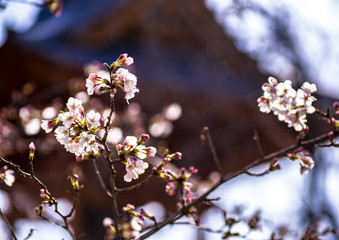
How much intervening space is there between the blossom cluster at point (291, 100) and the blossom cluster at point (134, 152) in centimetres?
48

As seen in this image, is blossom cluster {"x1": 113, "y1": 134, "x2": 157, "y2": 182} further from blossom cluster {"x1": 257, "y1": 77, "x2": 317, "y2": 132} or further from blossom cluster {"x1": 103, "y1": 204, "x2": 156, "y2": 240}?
blossom cluster {"x1": 257, "y1": 77, "x2": 317, "y2": 132}

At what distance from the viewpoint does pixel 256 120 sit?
15.2ft

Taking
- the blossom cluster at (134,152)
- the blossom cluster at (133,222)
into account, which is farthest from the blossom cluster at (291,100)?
the blossom cluster at (133,222)

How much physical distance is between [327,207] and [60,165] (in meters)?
3.43

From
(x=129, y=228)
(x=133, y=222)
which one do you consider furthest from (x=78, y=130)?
(x=129, y=228)

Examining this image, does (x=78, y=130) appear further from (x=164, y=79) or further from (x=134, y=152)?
(x=164, y=79)

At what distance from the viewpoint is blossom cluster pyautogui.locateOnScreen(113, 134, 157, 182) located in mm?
1179

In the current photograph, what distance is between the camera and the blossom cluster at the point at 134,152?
1179 millimetres

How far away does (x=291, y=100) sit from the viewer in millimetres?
1262

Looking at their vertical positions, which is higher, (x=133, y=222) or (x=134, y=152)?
(x=134, y=152)

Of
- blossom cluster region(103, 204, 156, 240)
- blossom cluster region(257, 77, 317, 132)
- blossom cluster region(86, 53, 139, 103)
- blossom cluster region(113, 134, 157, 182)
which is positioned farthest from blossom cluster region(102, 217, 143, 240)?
blossom cluster region(257, 77, 317, 132)

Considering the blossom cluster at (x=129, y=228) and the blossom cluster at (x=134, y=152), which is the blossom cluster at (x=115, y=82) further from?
the blossom cluster at (x=129, y=228)

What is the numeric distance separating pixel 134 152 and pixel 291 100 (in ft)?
1.91

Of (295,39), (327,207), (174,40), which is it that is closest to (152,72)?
(174,40)
